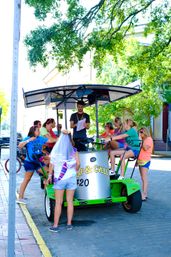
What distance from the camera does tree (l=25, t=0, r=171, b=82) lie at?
11266mm

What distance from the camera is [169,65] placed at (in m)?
18.6

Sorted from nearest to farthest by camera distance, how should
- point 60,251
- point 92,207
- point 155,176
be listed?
point 60,251 < point 92,207 < point 155,176

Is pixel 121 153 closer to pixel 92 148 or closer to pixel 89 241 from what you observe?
pixel 92 148

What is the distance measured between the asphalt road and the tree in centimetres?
416

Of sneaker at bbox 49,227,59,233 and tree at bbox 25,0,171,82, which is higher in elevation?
tree at bbox 25,0,171,82

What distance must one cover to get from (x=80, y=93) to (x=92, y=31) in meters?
4.48

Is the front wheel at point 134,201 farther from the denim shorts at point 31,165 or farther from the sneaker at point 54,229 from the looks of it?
the denim shorts at point 31,165

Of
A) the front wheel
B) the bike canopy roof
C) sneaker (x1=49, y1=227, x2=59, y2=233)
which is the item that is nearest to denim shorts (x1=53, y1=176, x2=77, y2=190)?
sneaker (x1=49, y1=227, x2=59, y2=233)

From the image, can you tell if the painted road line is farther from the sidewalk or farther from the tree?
the tree

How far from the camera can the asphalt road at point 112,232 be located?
596cm

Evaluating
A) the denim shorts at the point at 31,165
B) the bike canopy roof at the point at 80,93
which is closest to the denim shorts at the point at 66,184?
the bike canopy roof at the point at 80,93

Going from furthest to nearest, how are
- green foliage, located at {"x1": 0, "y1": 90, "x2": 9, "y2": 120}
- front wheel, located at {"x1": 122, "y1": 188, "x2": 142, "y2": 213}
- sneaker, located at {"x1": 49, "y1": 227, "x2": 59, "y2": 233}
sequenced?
green foliage, located at {"x1": 0, "y1": 90, "x2": 9, "y2": 120} < front wheel, located at {"x1": 122, "y1": 188, "x2": 142, "y2": 213} < sneaker, located at {"x1": 49, "y1": 227, "x2": 59, "y2": 233}

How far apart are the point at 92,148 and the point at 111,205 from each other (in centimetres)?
163

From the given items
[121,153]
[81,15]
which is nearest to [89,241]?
[121,153]
